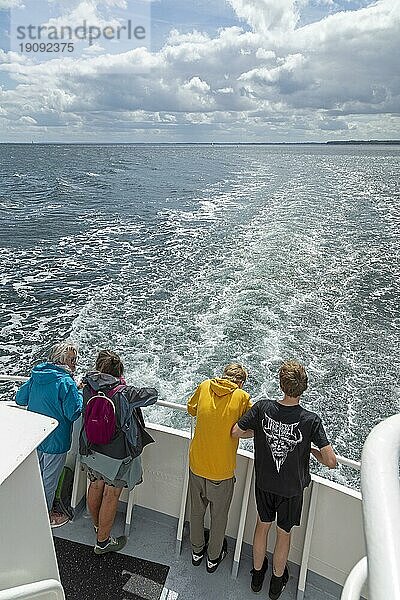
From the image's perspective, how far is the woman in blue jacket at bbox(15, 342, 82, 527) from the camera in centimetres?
279

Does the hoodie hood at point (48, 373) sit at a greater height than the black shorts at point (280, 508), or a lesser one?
greater

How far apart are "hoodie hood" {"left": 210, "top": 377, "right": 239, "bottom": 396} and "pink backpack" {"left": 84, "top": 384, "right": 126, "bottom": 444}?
0.43 meters

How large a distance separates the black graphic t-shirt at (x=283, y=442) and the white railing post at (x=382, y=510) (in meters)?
1.65

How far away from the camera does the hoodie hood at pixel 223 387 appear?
8.62ft

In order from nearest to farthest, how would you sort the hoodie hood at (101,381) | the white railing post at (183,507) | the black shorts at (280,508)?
the black shorts at (280,508) → the hoodie hood at (101,381) → the white railing post at (183,507)

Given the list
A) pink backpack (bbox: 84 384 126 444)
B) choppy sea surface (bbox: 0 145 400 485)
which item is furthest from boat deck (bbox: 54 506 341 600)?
choppy sea surface (bbox: 0 145 400 485)

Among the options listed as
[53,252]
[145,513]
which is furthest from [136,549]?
[53,252]

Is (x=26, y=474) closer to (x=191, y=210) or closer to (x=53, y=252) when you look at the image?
(x=53, y=252)

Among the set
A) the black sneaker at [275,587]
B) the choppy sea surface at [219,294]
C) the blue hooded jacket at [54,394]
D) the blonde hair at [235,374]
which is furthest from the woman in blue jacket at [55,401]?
the choppy sea surface at [219,294]

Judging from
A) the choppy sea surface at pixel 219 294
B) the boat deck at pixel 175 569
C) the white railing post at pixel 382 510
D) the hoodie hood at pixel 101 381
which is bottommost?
the choppy sea surface at pixel 219 294

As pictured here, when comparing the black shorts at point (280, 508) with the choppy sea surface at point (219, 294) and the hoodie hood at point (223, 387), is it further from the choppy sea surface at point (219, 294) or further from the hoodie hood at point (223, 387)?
the choppy sea surface at point (219, 294)

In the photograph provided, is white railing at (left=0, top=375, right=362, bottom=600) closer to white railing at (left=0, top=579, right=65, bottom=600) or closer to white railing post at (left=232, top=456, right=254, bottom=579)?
white railing post at (left=232, top=456, right=254, bottom=579)

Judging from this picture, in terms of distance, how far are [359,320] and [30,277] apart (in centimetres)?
702

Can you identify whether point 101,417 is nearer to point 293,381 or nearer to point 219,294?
point 293,381
